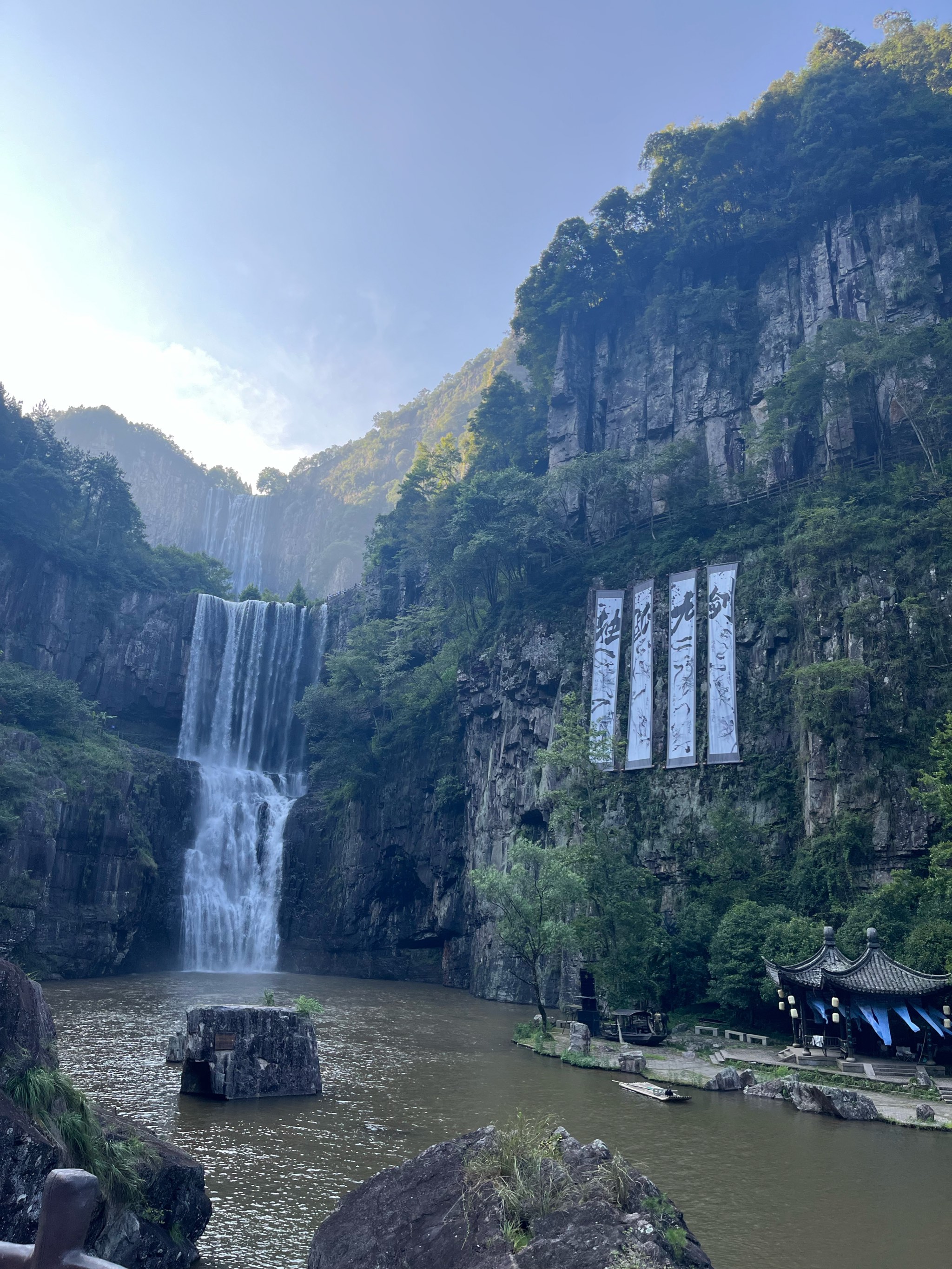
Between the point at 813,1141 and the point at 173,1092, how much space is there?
1051 centimetres

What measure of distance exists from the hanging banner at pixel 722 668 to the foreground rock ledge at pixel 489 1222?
81.6ft

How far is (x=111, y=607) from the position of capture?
47.9 m

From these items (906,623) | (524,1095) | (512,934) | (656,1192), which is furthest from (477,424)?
(656,1192)

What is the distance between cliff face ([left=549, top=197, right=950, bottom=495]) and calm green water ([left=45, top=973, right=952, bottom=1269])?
97.3 ft

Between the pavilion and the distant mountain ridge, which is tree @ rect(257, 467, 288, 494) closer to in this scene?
the distant mountain ridge

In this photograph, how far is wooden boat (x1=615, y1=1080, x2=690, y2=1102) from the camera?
16.0m

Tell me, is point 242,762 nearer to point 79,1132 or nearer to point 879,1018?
point 879,1018

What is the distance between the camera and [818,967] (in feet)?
68.4

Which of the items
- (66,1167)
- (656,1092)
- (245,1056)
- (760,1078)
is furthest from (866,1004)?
(66,1167)

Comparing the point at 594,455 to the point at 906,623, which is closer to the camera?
the point at 906,623

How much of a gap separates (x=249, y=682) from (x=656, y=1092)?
36.5 meters

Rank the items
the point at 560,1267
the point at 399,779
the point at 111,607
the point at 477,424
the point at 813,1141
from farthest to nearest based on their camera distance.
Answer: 1. the point at 477,424
2. the point at 111,607
3. the point at 399,779
4. the point at 813,1141
5. the point at 560,1267

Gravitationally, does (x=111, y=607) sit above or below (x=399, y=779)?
above

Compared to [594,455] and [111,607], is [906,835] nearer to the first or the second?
[594,455]
